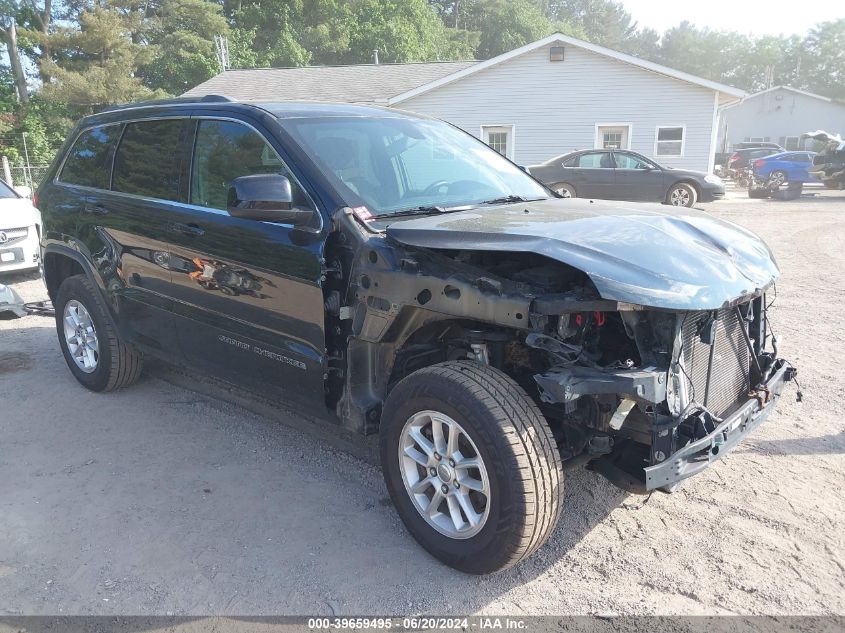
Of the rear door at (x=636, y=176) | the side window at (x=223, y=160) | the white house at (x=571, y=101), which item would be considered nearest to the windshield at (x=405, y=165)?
the side window at (x=223, y=160)

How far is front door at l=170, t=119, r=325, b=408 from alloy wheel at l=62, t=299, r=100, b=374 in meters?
1.33

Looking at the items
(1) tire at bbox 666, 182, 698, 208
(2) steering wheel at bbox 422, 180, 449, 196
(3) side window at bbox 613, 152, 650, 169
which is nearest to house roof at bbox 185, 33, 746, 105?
(3) side window at bbox 613, 152, 650, 169

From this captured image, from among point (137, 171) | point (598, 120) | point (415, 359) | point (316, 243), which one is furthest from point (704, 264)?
point (598, 120)

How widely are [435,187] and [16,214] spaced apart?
A: 7544 mm

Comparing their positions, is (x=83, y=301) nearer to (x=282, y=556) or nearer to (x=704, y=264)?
(x=282, y=556)

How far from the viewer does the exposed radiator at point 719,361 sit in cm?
281

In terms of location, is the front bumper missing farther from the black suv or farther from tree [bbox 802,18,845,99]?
tree [bbox 802,18,845,99]

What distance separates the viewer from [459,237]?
2777mm

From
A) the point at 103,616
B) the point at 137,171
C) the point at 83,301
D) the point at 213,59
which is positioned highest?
the point at 213,59

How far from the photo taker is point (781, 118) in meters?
49.2

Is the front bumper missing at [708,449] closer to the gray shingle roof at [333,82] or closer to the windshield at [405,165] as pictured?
the windshield at [405,165]

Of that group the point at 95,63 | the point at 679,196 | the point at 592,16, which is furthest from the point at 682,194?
the point at 592,16

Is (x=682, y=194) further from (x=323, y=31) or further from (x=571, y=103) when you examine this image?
(x=323, y=31)

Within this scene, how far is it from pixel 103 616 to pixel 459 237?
2.14m
